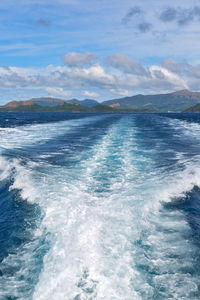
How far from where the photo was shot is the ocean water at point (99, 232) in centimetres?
671

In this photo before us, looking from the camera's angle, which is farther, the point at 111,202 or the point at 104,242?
the point at 111,202

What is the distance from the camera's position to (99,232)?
941cm

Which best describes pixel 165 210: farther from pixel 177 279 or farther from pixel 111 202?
pixel 177 279

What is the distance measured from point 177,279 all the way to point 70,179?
9777 mm

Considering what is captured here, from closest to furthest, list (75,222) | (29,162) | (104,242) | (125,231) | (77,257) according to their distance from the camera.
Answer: (77,257), (104,242), (125,231), (75,222), (29,162)

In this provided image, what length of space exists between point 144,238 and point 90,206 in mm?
3371

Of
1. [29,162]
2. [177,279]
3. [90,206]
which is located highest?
[29,162]

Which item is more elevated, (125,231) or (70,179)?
(70,179)

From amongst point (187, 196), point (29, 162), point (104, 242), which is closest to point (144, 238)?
point (104, 242)

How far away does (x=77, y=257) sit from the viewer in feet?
26.0

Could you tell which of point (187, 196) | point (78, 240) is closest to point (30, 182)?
point (78, 240)

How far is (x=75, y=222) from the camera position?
1015 cm

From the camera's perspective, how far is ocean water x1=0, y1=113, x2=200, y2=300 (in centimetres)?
671

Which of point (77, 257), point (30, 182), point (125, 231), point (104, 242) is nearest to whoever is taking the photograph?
point (77, 257)
